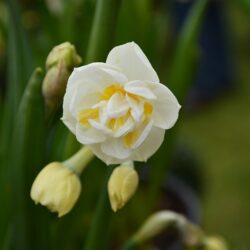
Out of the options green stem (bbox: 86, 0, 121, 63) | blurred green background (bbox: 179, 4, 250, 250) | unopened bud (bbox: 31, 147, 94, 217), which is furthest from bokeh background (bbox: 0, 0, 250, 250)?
unopened bud (bbox: 31, 147, 94, 217)

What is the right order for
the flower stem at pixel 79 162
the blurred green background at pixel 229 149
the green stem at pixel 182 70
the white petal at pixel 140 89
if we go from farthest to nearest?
the blurred green background at pixel 229 149, the green stem at pixel 182 70, the flower stem at pixel 79 162, the white petal at pixel 140 89

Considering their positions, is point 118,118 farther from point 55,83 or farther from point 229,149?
point 229,149

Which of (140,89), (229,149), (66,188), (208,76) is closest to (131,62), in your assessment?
(140,89)

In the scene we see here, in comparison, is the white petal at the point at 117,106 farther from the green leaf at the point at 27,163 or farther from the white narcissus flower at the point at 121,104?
the green leaf at the point at 27,163

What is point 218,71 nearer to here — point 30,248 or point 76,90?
point 30,248

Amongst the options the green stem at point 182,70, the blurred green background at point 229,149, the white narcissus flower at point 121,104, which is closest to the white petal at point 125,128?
the white narcissus flower at point 121,104
